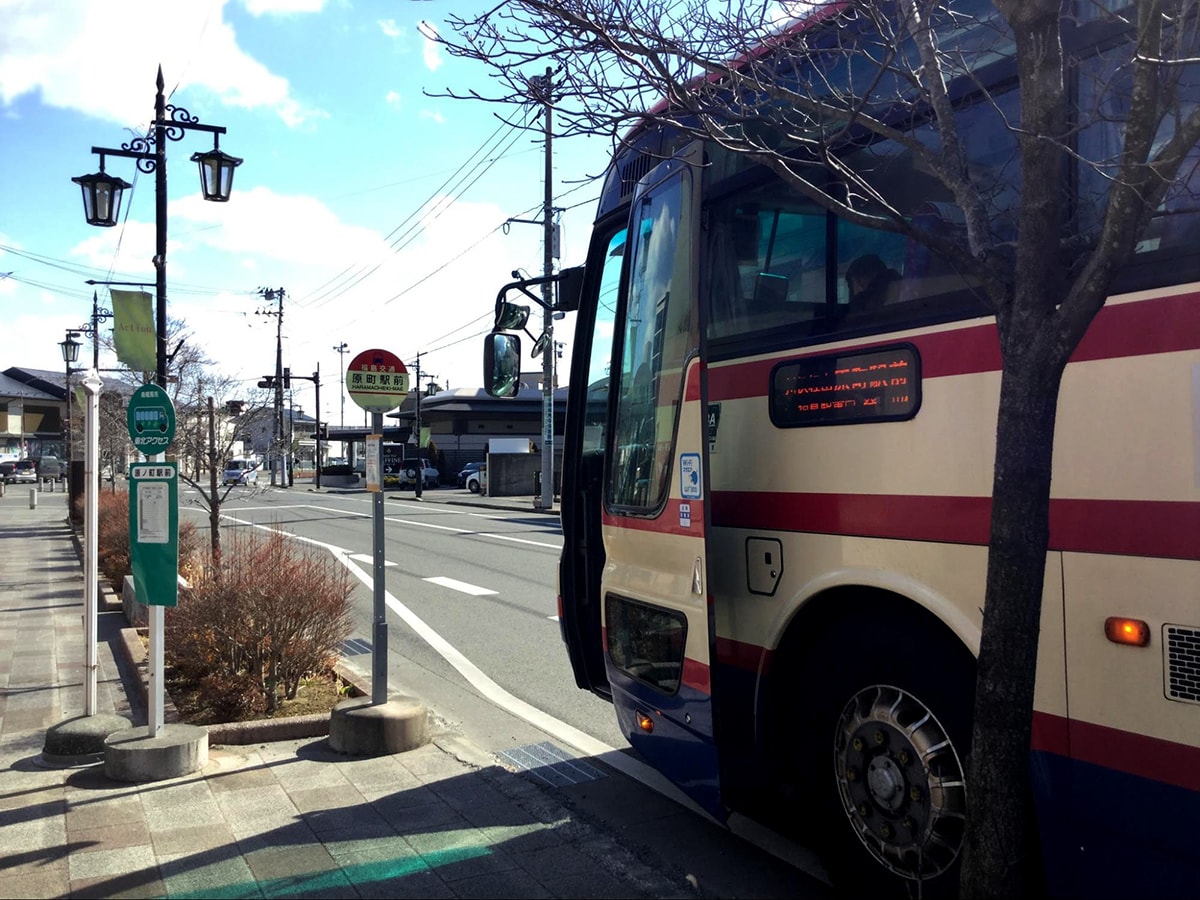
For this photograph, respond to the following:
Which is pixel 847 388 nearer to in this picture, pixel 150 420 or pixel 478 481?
pixel 150 420

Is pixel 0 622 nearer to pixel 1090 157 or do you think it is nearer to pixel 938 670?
pixel 938 670

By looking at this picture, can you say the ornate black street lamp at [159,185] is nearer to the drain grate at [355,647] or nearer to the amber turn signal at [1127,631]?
the drain grate at [355,647]

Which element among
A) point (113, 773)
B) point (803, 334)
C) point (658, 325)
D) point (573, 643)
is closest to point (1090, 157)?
point (803, 334)

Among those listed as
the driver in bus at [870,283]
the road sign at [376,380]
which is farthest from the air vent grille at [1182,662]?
the road sign at [376,380]

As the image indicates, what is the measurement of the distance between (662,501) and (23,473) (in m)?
81.5

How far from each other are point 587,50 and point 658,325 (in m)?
1.47

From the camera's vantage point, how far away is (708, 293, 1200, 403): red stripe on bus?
9.07 ft

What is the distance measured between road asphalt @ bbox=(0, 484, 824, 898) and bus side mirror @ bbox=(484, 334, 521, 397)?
96.6 inches

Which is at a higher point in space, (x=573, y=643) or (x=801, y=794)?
(x=573, y=643)

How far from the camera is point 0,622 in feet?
37.2

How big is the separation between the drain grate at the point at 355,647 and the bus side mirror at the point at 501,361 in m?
4.18

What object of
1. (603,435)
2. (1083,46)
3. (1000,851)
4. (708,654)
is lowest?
(1000,851)

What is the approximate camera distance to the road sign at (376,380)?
256 inches

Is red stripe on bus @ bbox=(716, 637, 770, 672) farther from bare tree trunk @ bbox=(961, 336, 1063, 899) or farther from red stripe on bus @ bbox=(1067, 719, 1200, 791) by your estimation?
red stripe on bus @ bbox=(1067, 719, 1200, 791)
